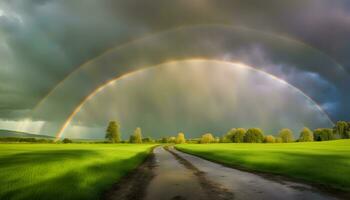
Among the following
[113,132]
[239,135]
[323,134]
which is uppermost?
[113,132]

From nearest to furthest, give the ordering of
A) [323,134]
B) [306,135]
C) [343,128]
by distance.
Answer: [343,128], [306,135], [323,134]

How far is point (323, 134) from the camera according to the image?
7067 inches

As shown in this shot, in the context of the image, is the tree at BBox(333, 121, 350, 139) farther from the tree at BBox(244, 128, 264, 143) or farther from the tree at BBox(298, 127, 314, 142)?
the tree at BBox(244, 128, 264, 143)

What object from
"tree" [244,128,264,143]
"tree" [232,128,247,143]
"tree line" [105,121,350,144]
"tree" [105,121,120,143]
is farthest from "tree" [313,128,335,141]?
"tree" [105,121,120,143]

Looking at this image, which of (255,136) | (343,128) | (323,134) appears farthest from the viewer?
(255,136)

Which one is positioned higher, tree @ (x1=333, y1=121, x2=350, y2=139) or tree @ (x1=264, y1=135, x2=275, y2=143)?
tree @ (x1=333, y1=121, x2=350, y2=139)

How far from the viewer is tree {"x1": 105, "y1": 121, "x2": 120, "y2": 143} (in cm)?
19200

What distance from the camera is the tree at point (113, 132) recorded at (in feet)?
630

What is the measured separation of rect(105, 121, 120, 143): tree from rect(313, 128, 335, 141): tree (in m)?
130

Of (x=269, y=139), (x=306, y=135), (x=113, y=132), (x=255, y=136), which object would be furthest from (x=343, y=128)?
(x=113, y=132)

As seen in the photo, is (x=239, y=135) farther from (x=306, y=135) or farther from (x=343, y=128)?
(x=343, y=128)

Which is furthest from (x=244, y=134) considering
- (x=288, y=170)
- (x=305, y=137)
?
(x=288, y=170)

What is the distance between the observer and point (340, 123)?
540 ft

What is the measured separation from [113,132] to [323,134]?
447 feet
